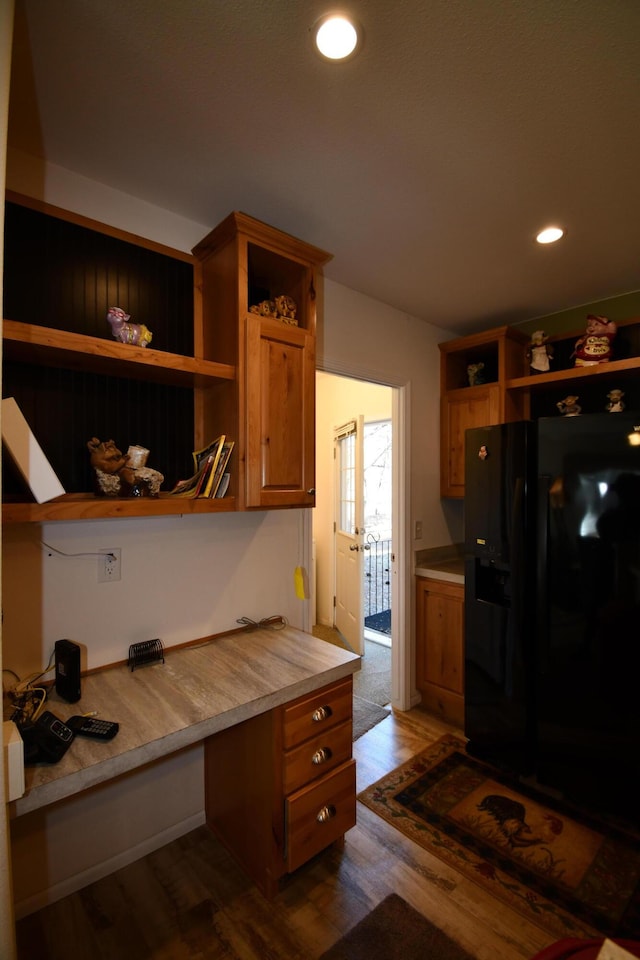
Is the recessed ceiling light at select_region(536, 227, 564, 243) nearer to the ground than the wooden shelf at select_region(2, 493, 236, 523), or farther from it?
farther from it

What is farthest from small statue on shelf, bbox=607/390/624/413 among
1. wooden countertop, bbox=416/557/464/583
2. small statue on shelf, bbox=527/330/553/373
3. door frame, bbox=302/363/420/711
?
wooden countertop, bbox=416/557/464/583

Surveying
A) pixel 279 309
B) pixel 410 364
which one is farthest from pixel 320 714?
pixel 410 364

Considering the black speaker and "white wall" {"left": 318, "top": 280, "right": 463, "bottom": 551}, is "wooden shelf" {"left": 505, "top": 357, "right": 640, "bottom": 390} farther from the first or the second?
the black speaker

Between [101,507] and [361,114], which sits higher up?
[361,114]

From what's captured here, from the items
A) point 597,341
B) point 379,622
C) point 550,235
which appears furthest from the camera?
point 379,622

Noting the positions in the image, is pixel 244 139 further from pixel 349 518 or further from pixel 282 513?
pixel 349 518

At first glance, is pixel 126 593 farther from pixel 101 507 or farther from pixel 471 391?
pixel 471 391

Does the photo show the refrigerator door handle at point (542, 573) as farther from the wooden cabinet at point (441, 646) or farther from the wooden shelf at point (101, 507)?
the wooden shelf at point (101, 507)

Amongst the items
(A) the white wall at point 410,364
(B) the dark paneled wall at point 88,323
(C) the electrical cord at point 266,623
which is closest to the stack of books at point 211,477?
(B) the dark paneled wall at point 88,323

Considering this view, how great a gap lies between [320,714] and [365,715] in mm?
1409

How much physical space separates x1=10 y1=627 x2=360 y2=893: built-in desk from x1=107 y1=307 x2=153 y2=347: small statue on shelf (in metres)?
1.22

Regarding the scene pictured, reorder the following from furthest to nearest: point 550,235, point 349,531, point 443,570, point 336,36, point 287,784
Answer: point 349,531
point 443,570
point 550,235
point 287,784
point 336,36

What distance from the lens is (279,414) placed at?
1.87 m

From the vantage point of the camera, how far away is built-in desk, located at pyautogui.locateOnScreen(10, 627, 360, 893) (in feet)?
3.99
